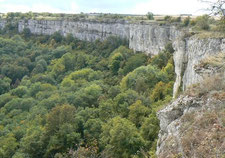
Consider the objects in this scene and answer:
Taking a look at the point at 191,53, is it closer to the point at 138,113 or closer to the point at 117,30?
the point at 138,113

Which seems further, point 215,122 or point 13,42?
point 13,42

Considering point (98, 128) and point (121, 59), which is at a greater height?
point (121, 59)

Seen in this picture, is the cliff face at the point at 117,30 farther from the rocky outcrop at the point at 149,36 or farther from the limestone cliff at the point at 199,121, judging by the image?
the limestone cliff at the point at 199,121

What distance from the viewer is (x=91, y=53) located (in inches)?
2240

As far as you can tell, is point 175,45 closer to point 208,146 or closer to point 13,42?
point 208,146

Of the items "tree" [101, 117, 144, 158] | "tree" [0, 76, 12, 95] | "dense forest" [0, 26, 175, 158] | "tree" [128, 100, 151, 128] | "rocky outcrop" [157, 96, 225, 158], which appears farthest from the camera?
"tree" [0, 76, 12, 95]

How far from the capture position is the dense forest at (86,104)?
754 inches

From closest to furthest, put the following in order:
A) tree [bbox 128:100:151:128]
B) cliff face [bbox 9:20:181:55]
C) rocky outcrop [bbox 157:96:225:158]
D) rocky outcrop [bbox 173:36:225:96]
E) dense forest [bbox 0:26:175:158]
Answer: rocky outcrop [bbox 157:96:225:158] → rocky outcrop [bbox 173:36:225:96] → dense forest [bbox 0:26:175:158] → tree [bbox 128:100:151:128] → cliff face [bbox 9:20:181:55]

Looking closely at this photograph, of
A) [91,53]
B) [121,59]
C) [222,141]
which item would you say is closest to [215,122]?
[222,141]

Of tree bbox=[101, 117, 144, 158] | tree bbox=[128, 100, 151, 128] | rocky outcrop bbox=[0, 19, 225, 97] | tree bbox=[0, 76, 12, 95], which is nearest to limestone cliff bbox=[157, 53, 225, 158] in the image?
rocky outcrop bbox=[0, 19, 225, 97]

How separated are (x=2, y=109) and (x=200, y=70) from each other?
107 ft

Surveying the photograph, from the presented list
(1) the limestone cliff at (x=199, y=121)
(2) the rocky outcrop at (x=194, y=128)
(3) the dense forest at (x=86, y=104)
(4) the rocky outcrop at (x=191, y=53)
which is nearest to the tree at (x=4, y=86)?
(3) the dense forest at (x=86, y=104)

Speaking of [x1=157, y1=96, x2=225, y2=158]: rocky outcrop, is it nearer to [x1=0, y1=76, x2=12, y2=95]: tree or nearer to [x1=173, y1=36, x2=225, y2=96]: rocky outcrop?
[x1=173, y1=36, x2=225, y2=96]: rocky outcrop

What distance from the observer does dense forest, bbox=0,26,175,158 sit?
754 inches
